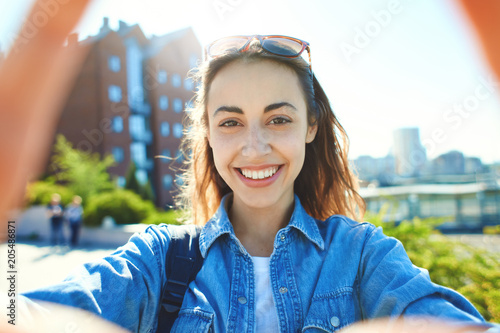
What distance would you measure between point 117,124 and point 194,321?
27.7 m

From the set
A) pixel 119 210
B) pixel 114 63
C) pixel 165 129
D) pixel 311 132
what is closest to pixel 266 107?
pixel 311 132

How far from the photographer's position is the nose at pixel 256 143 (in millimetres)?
1548

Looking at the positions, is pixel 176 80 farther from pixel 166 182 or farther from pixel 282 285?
pixel 282 285

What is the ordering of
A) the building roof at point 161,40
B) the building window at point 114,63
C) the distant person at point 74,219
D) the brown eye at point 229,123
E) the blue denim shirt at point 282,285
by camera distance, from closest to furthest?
the blue denim shirt at point 282,285, the brown eye at point 229,123, the distant person at point 74,219, the building window at point 114,63, the building roof at point 161,40

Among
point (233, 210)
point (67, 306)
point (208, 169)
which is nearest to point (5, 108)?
point (67, 306)

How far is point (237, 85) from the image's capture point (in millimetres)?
1612

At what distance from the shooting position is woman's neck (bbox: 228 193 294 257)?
1.75m

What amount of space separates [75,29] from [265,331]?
4.27 feet

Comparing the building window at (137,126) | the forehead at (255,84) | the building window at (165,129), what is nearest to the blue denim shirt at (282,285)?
the forehead at (255,84)

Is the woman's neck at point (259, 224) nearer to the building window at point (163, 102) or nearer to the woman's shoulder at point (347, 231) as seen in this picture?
the woman's shoulder at point (347, 231)

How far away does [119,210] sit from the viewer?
11961 millimetres

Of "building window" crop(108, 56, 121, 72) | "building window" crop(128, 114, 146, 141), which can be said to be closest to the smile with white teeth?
"building window" crop(108, 56, 121, 72)

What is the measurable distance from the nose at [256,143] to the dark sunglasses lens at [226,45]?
0.49 meters

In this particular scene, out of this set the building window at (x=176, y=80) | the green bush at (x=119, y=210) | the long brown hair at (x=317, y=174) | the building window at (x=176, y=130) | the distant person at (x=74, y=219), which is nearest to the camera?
the long brown hair at (x=317, y=174)
